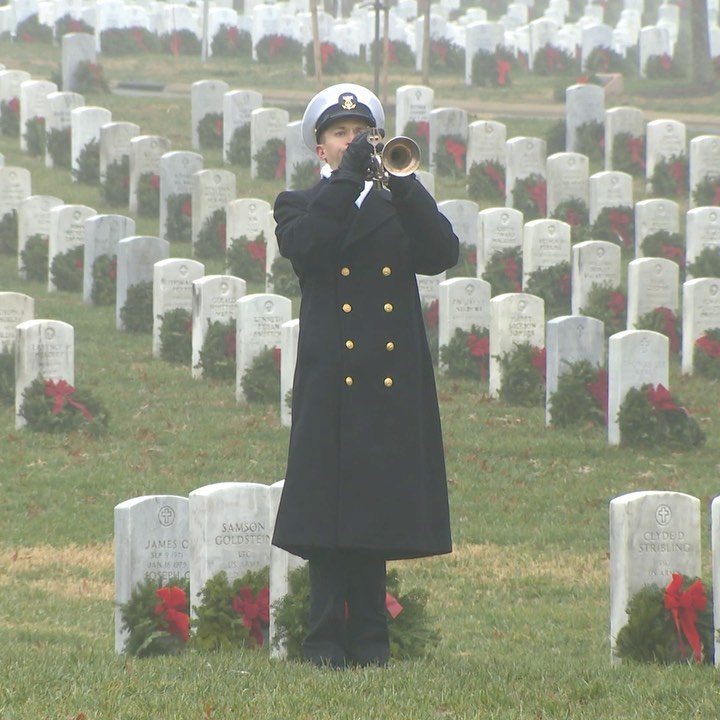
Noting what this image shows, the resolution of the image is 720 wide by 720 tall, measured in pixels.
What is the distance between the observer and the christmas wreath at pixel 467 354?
492 inches

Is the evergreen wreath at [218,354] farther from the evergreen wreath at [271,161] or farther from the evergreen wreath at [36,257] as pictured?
the evergreen wreath at [271,161]

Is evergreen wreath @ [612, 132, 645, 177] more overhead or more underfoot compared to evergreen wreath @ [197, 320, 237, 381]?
more overhead

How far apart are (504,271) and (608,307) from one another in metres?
1.40

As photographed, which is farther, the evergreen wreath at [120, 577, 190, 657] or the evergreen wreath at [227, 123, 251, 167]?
the evergreen wreath at [227, 123, 251, 167]

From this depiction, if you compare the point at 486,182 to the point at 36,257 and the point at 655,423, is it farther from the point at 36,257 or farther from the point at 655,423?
the point at 655,423

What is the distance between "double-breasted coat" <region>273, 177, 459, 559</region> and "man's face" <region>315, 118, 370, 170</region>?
0.12 meters

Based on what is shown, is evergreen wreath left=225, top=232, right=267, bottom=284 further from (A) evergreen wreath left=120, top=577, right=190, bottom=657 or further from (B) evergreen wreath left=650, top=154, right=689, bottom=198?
(A) evergreen wreath left=120, top=577, right=190, bottom=657

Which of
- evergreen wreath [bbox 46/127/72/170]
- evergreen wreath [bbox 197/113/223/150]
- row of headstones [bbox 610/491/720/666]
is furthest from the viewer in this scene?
evergreen wreath [bbox 197/113/223/150]

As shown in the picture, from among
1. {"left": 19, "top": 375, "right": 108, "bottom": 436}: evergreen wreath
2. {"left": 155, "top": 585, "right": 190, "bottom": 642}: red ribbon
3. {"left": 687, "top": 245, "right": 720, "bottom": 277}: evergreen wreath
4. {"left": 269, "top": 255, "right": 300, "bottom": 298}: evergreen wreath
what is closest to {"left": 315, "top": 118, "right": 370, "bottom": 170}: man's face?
{"left": 155, "top": 585, "right": 190, "bottom": 642}: red ribbon

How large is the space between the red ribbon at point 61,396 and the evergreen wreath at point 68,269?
426 centimetres

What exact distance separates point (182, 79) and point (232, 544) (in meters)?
21.1

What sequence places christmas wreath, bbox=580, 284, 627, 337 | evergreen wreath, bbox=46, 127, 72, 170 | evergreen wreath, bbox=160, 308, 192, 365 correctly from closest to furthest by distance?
evergreen wreath, bbox=160, 308, 192, 365, christmas wreath, bbox=580, 284, 627, 337, evergreen wreath, bbox=46, 127, 72, 170

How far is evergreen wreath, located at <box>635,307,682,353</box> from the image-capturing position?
43.1 feet

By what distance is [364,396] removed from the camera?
503cm
